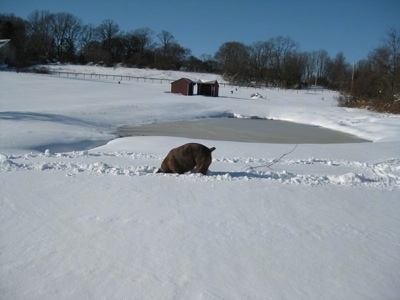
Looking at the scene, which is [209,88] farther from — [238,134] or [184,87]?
[238,134]

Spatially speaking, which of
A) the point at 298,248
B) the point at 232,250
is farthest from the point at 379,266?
the point at 232,250

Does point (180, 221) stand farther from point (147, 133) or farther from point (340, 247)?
point (147, 133)

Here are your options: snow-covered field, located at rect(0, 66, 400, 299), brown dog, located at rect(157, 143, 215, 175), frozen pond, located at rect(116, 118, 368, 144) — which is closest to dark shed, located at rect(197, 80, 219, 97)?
frozen pond, located at rect(116, 118, 368, 144)

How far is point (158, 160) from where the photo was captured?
34.3 feet

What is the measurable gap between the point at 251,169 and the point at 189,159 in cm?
199

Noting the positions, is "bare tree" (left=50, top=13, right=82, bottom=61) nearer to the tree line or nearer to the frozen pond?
the tree line

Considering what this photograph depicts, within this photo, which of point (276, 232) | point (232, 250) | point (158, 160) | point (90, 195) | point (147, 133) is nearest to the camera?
point (232, 250)

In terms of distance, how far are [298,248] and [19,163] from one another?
696 cm

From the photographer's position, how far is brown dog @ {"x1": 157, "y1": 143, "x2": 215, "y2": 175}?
7.70m

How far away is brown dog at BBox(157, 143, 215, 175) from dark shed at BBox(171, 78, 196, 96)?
148 ft

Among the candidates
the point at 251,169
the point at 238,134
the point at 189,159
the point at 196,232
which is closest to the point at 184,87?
the point at 238,134

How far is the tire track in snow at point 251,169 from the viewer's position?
7816 millimetres

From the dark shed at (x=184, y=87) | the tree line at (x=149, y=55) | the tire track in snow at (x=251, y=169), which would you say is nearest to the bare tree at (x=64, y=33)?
the tree line at (x=149, y=55)

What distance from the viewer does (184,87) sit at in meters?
52.8
